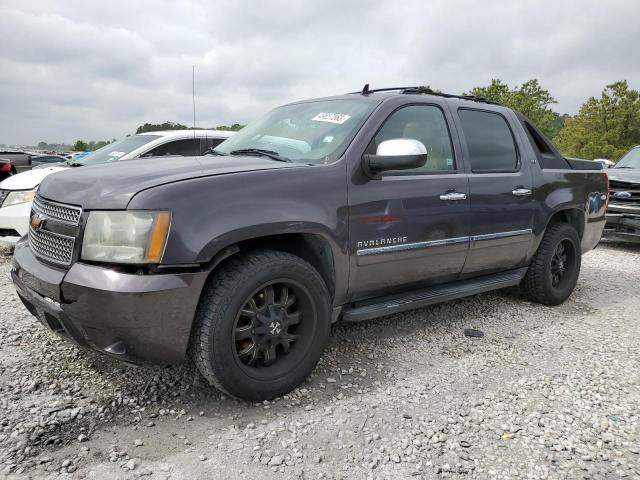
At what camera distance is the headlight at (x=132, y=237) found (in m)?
2.28

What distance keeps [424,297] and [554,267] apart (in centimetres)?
188

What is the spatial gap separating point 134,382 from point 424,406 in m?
1.64

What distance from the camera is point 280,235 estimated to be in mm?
2812

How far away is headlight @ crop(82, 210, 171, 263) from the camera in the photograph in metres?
2.28

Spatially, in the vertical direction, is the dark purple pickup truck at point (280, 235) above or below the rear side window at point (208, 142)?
below

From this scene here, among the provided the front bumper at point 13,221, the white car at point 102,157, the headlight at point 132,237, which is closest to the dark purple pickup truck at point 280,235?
the headlight at point 132,237

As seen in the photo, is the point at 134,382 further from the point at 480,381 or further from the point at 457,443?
the point at 480,381

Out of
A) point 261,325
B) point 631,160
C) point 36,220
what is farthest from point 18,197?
point 631,160

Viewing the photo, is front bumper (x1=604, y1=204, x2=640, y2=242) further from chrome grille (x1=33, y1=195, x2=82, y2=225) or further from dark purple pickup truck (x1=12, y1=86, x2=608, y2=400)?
chrome grille (x1=33, y1=195, x2=82, y2=225)

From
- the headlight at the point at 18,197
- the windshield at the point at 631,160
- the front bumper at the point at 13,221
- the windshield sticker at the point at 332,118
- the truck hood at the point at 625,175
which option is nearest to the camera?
the windshield sticker at the point at 332,118

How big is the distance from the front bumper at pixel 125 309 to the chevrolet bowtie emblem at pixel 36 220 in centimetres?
36

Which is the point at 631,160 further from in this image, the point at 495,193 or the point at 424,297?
the point at 424,297

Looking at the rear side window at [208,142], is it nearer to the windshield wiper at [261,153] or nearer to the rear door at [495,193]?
the windshield wiper at [261,153]

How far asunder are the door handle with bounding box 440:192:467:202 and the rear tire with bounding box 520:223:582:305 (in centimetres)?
136
